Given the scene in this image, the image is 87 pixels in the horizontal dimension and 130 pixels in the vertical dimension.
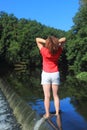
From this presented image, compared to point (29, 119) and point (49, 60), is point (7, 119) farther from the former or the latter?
point (49, 60)

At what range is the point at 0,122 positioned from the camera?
20188mm

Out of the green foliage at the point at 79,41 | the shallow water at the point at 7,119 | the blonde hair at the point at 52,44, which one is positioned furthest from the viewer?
the green foliage at the point at 79,41

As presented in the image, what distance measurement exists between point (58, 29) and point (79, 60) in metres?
69.0

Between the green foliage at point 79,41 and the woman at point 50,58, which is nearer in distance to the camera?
the woman at point 50,58

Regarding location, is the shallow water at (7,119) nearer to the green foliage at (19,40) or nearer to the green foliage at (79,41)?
the green foliage at (79,41)

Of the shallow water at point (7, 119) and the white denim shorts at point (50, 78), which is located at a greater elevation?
the white denim shorts at point (50, 78)

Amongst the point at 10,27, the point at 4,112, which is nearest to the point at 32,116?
the point at 4,112

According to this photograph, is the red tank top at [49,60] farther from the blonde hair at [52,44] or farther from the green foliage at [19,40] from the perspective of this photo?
the green foliage at [19,40]

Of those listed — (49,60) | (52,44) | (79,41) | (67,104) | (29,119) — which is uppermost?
(52,44)

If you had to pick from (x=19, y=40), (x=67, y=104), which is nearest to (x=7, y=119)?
(x=67, y=104)

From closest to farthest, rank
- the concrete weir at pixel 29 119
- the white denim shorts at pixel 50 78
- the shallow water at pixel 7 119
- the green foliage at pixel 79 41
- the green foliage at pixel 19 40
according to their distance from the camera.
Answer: the white denim shorts at pixel 50 78 < the concrete weir at pixel 29 119 < the shallow water at pixel 7 119 < the green foliage at pixel 79 41 < the green foliage at pixel 19 40

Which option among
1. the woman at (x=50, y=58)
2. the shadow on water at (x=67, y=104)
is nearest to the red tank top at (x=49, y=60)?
the woman at (x=50, y=58)

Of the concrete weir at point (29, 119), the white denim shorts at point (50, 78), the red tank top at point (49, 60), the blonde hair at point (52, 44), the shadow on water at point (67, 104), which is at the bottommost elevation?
the shadow on water at point (67, 104)

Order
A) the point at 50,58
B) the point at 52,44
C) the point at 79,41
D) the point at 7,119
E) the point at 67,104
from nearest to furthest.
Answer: the point at 52,44 < the point at 50,58 < the point at 7,119 < the point at 67,104 < the point at 79,41
